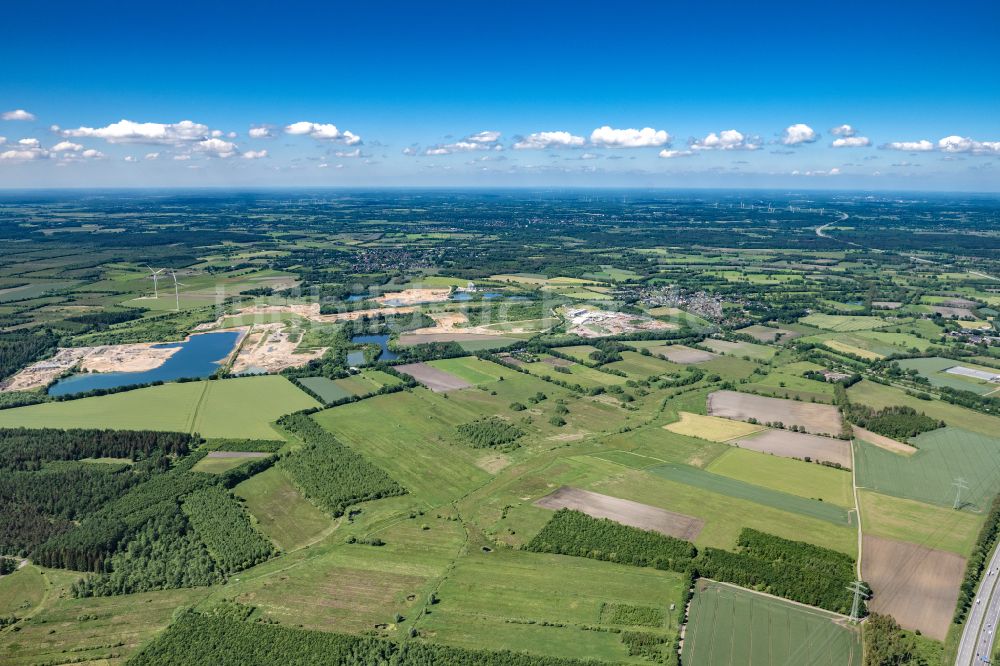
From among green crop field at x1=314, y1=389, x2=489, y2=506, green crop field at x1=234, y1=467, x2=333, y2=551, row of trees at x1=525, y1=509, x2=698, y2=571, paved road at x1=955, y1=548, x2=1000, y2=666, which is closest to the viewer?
paved road at x1=955, y1=548, x2=1000, y2=666

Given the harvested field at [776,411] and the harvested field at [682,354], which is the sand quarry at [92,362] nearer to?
the harvested field at [682,354]

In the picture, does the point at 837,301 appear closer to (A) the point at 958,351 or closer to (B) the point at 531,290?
(A) the point at 958,351

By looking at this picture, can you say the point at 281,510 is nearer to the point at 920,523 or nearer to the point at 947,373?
the point at 920,523

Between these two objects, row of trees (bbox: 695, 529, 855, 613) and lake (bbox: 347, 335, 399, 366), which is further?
lake (bbox: 347, 335, 399, 366)

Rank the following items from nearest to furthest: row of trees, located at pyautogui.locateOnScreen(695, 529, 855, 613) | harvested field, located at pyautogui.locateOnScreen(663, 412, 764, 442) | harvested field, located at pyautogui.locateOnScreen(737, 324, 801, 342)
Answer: row of trees, located at pyautogui.locateOnScreen(695, 529, 855, 613) < harvested field, located at pyautogui.locateOnScreen(663, 412, 764, 442) < harvested field, located at pyautogui.locateOnScreen(737, 324, 801, 342)

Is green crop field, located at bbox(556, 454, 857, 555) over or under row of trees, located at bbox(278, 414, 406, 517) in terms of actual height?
under

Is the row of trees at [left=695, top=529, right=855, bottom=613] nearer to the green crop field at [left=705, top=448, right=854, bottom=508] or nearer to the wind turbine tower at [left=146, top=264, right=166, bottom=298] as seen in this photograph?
the green crop field at [left=705, top=448, right=854, bottom=508]

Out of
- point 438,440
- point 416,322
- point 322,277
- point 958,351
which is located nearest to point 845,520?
point 438,440

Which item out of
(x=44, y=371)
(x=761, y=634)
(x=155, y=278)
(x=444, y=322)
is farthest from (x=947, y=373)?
(x=155, y=278)

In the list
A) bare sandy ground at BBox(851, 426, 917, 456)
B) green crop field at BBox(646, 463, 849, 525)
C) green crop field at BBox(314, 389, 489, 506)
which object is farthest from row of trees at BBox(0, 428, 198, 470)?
bare sandy ground at BBox(851, 426, 917, 456)

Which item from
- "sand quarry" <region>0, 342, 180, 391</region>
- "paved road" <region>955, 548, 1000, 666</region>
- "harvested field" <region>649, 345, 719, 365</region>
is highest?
"sand quarry" <region>0, 342, 180, 391</region>
